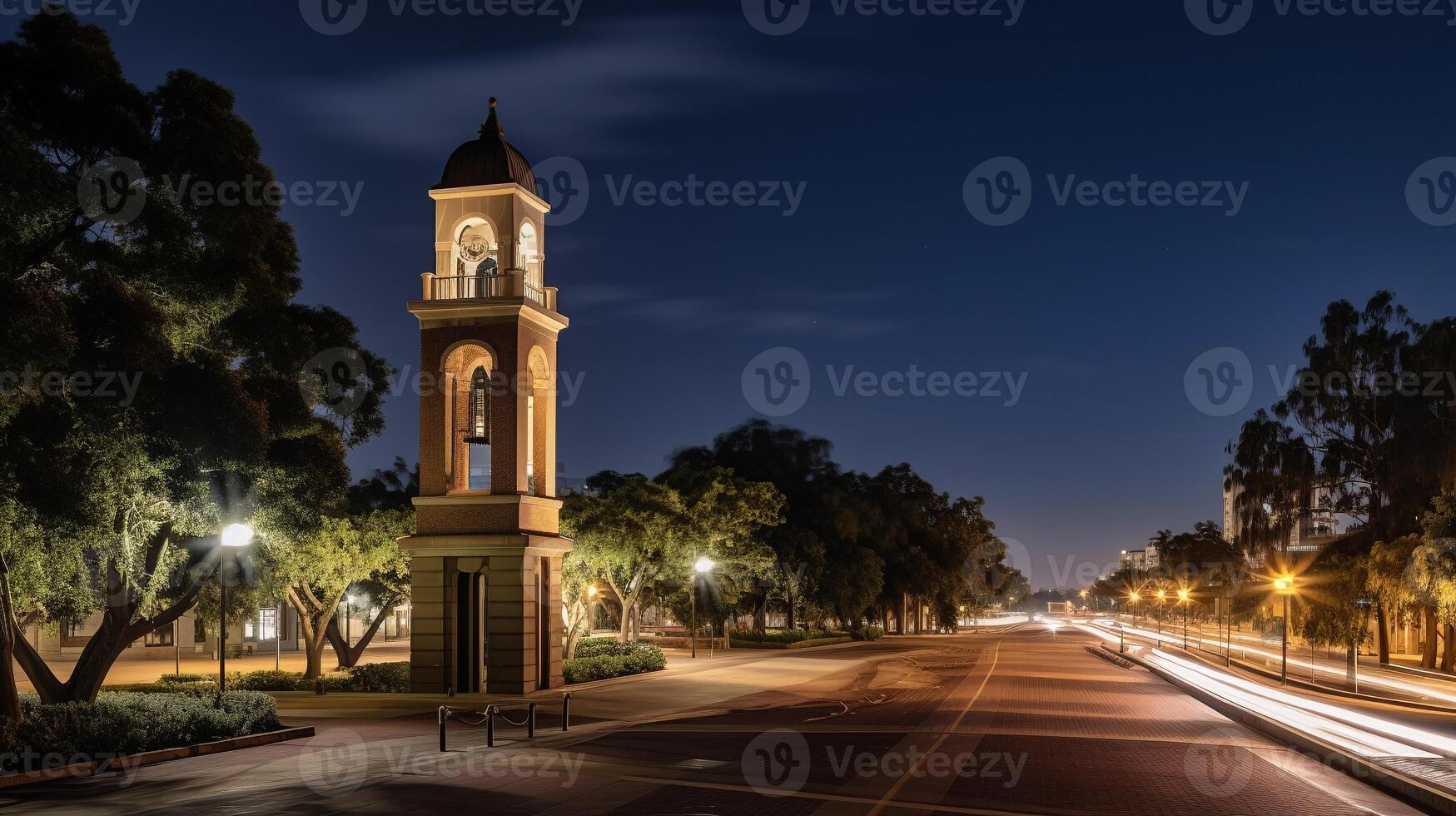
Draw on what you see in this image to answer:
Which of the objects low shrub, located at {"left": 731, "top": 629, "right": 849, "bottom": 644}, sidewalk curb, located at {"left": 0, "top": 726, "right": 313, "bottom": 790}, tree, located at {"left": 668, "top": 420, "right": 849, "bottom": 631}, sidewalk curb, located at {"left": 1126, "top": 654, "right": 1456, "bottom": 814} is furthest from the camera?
tree, located at {"left": 668, "top": 420, "right": 849, "bottom": 631}

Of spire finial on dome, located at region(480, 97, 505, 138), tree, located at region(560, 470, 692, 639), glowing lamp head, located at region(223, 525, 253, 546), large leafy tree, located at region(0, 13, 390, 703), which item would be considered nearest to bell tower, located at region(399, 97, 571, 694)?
spire finial on dome, located at region(480, 97, 505, 138)

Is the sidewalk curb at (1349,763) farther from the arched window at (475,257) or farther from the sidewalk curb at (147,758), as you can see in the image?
the arched window at (475,257)

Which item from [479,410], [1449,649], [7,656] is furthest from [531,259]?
[1449,649]

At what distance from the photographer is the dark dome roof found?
33281 mm

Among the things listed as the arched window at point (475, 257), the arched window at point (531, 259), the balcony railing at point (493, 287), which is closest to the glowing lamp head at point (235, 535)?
the balcony railing at point (493, 287)

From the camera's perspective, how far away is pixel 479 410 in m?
34.3

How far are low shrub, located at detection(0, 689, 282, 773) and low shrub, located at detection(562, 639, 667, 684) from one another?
13.8 m

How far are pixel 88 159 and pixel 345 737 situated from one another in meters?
10.7

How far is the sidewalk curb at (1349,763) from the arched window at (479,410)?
64.7 ft

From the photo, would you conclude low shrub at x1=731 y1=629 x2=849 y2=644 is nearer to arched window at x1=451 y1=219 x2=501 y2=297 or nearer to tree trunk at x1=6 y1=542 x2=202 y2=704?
arched window at x1=451 y1=219 x2=501 y2=297

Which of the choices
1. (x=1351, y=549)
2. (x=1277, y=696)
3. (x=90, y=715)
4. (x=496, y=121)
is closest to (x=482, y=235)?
(x=496, y=121)

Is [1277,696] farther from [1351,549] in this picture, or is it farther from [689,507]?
[689,507]

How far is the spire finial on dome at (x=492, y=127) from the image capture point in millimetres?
34250

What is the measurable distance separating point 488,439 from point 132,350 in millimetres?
15052
